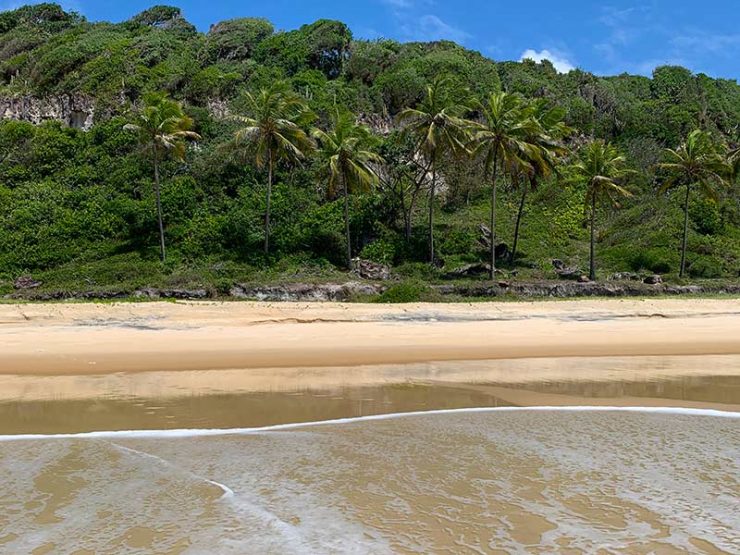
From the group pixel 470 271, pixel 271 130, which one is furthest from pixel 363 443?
pixel 271 130

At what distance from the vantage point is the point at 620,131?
153 ft

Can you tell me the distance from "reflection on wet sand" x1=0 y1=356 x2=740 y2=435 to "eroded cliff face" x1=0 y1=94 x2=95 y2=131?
3644cm

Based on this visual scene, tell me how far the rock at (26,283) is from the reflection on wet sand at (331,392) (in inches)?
646

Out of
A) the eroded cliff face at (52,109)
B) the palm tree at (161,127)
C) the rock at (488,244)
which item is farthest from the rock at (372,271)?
the eroded cliff face at (52,109)

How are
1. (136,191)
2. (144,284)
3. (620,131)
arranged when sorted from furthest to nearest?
(620,131)
(136,191)
(144,284)

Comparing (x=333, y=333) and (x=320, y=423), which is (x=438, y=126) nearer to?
(x=333, y=333)

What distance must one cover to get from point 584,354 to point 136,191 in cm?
2785

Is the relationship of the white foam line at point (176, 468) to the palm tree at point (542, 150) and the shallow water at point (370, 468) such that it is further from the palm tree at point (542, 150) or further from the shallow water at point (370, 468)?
the palm tree at point (542, 150)

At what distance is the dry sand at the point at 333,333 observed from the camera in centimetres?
1295

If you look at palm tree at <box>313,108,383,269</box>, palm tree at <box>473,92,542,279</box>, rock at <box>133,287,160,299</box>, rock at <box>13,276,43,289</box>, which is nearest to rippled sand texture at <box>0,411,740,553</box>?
rock at <box>133,287,160,299</box>

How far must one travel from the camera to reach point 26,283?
2570cm

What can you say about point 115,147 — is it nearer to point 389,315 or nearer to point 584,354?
point 389,315

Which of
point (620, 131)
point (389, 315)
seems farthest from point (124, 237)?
point (620, 131)

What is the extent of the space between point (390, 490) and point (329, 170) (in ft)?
83.0
